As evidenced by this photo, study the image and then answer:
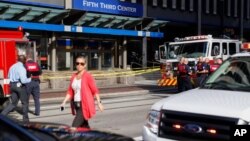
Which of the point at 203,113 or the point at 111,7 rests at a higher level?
the point at 111,7

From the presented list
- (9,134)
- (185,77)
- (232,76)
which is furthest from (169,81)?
(9,134)

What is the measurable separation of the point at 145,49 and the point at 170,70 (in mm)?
17344

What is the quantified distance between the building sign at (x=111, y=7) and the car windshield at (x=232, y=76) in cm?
2711

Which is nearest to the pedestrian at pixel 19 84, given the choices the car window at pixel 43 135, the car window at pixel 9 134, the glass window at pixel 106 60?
the car window at pixel 43 135

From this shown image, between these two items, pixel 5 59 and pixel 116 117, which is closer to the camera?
pixel 116 117

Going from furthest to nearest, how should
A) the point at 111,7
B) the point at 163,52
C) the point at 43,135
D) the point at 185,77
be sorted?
the point at 111,7
the point at 163,52
the point at 185,77
the point at 43,135

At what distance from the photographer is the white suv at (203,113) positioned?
5227 millimetres

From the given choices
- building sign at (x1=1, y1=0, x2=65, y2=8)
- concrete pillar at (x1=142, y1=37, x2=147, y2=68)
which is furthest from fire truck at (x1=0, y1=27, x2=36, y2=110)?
concrete pillar at (x1=142, y1=37, x2=147, y2=68)

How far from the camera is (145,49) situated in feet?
133

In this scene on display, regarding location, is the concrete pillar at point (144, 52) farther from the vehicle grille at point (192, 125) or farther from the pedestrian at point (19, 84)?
the vehicle grille at point (192, 125)

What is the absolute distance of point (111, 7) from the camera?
120 feet

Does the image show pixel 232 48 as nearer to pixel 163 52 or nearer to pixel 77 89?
pixel 163 52

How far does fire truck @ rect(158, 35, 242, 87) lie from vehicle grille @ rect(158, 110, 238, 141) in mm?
16194

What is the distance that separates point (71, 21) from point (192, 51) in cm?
1177
